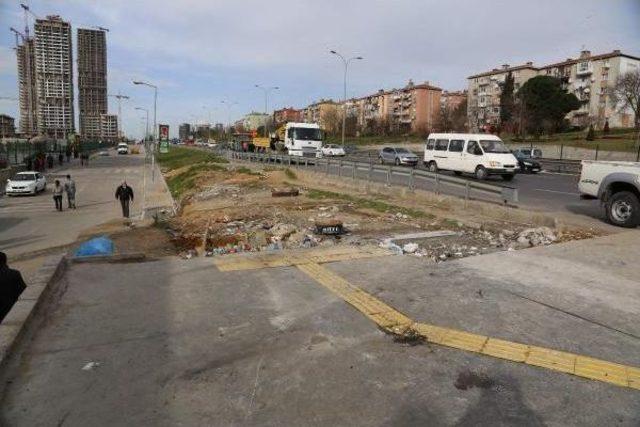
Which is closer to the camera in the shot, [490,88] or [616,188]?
[616,188]

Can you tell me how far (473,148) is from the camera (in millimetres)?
24734

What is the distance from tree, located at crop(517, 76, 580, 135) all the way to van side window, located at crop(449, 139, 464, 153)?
43.9m

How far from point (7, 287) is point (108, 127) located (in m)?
185

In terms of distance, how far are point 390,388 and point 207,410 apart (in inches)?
54.1

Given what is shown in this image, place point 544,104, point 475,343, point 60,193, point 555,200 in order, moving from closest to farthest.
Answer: point 475,343 → point 555,200 → point 60,193 → point 544,104

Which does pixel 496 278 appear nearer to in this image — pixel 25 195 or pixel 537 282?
pixel 537 282

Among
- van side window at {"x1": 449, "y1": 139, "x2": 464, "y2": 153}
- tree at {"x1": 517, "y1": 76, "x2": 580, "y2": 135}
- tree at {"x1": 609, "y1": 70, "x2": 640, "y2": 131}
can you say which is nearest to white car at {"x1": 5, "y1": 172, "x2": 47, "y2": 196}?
van side window at {"x1": 449, "y1": 139, "x2": 464, "y2": 153}

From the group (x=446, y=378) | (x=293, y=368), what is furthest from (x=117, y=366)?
(x=446, y=378)

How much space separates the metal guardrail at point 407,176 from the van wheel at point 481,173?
3168mm

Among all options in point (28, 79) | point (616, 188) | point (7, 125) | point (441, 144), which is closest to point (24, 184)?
point (441, 144)

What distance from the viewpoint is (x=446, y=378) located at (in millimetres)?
4059

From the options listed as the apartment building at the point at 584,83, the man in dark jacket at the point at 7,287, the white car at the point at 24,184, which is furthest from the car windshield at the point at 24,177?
the apartment building at the point at 584,83

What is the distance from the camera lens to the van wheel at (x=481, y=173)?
24.1 m

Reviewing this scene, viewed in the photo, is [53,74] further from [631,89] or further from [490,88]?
[631,89]
